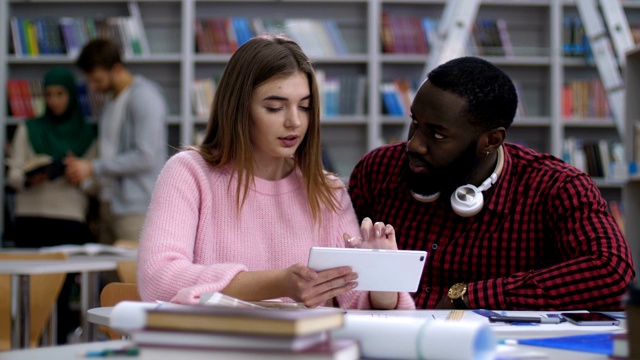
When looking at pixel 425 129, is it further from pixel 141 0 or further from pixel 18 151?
pixel 141 0

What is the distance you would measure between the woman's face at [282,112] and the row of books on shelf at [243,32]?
3509 millimetres

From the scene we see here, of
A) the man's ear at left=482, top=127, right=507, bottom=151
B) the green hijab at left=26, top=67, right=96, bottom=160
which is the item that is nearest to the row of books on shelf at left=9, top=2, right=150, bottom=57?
the green hijab at left=26, top=67, right=96, bottom=160

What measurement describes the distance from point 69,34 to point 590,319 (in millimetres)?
4537

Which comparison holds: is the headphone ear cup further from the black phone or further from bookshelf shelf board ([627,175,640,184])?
bookshelf shelf board ([627,175,640,184])

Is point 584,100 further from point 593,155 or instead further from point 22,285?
point 22,285

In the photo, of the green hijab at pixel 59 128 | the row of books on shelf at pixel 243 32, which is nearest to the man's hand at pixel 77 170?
the green hijab at pixel 59 128

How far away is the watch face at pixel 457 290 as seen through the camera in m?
1.96

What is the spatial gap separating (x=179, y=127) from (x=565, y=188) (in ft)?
12.6

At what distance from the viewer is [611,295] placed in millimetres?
1977

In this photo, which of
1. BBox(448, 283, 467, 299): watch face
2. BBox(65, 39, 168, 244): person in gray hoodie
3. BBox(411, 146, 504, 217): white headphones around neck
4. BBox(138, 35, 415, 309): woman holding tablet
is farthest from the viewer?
BBox(65, 39, 168, 244): person in gray hoodie

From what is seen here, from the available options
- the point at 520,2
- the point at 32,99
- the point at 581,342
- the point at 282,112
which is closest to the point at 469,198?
the point at 282,112

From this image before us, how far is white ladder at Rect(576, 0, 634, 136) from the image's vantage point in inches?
165

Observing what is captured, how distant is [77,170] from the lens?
4711 millimetres

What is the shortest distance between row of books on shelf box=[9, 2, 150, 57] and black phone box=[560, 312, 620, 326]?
14.0 ft
